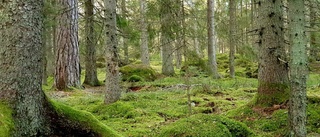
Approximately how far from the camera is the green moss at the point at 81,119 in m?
3.54

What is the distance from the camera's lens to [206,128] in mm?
4188

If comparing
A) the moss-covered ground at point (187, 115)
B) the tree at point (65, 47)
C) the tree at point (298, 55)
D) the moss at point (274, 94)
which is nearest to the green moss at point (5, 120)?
the moss-covered ground at point (187, 115)

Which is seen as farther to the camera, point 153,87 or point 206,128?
point 153,87

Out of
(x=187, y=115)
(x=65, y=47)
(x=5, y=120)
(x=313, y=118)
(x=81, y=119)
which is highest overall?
(x=65, y=47)

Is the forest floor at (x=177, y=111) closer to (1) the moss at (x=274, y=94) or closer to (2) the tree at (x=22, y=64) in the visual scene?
(1) the moss at (x=274, y=94)

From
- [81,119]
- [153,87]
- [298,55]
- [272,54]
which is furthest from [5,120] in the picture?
[153,87]

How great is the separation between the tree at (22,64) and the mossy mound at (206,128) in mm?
1725

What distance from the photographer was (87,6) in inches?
475

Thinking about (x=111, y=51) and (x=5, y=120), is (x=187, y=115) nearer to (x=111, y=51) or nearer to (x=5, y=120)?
(x=111, y=51)

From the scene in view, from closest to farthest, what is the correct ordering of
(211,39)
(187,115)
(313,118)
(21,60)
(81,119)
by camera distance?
(21,60)
(81,119)
(313,118)
(187,115)
(211,39)

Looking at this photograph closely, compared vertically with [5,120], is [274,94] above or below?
below

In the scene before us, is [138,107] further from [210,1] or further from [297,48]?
[210,1]

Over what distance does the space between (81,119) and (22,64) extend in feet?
3.38

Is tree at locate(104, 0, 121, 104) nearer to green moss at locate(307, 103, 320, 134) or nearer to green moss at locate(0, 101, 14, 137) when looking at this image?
green moss at locate(307, 103, 320, 134)
